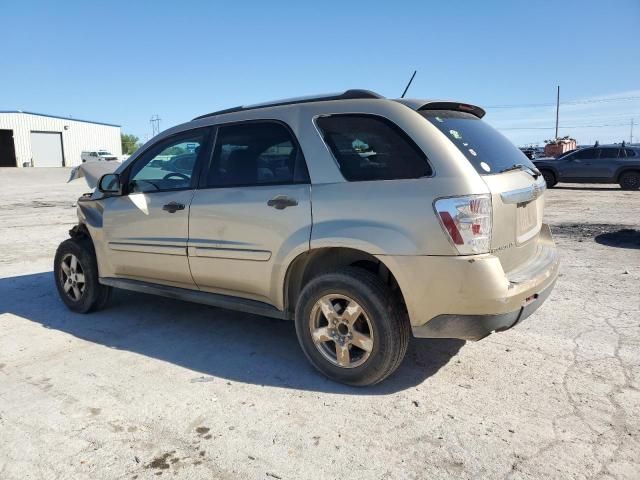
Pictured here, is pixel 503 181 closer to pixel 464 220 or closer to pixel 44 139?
pixel 464 220

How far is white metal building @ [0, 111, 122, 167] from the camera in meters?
48.1

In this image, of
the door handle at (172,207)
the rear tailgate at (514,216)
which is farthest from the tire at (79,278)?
the rear tailgate at (514,216)

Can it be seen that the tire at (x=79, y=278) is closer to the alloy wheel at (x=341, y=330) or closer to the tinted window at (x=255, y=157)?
the tinted window at (x=255, y=157)

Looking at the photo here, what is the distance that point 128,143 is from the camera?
284ft

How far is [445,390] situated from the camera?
3.25 metres

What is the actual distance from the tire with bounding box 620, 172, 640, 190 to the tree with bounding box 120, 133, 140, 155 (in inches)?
2887

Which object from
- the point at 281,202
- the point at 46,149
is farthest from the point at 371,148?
the point at 46,149

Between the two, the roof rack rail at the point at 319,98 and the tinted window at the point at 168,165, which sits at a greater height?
the roof rack rail at the point at 319,98

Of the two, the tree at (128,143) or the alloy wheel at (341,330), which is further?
the tree at (128,143)

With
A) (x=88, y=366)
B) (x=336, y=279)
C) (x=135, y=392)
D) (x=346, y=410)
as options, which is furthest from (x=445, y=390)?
(x=88, y=366)

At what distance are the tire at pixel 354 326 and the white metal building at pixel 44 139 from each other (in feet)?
176

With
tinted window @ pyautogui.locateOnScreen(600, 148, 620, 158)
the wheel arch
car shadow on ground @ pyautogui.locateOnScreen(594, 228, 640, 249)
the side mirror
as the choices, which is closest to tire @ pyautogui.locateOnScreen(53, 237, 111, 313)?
the side mirror

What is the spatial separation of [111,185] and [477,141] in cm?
320

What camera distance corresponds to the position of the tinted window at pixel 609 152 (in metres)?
18.2
